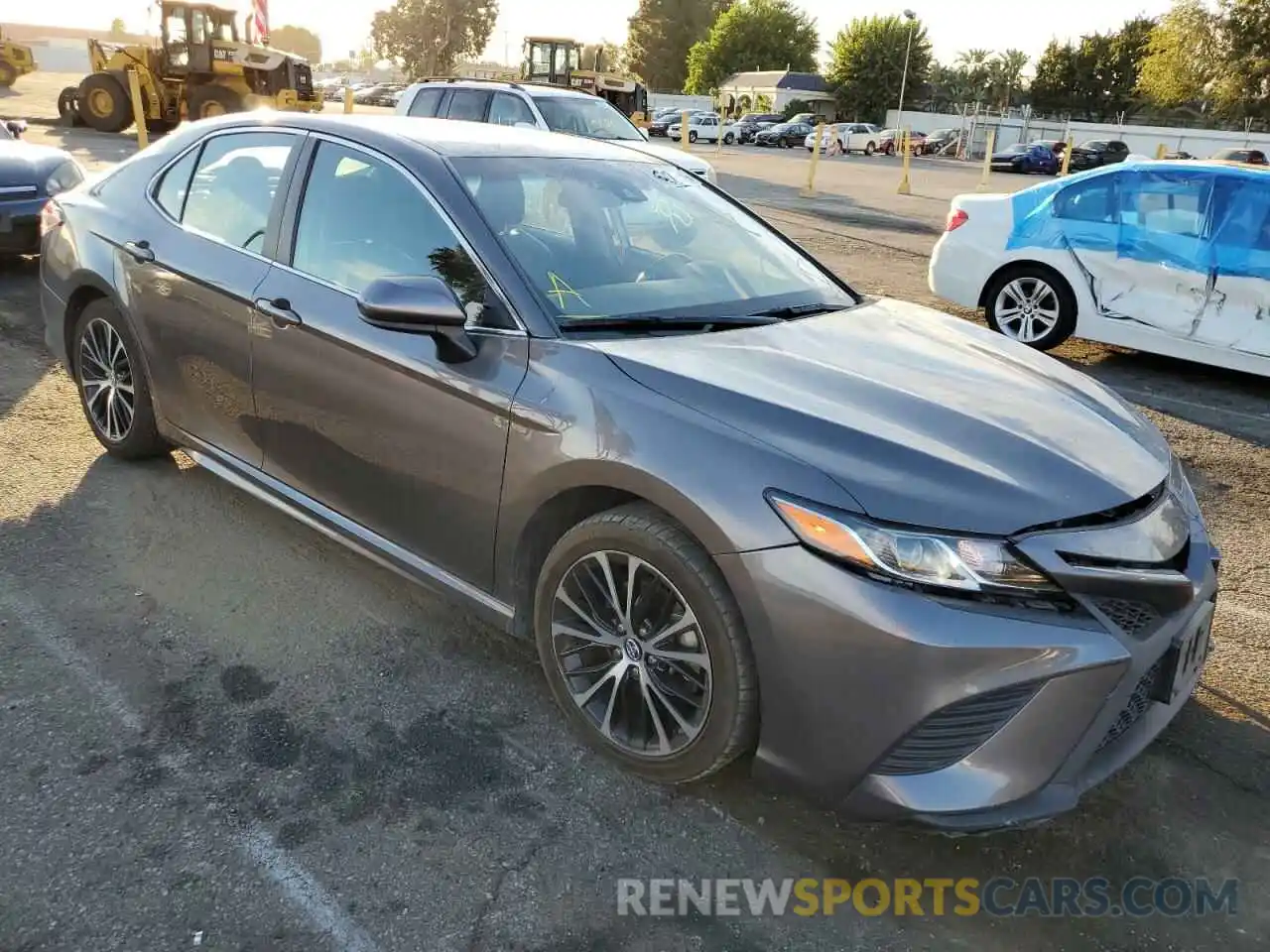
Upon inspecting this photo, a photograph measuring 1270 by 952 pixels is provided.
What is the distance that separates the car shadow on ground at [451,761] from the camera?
244cm

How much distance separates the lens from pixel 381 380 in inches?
117

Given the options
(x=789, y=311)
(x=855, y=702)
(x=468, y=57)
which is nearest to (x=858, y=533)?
(x=855, y=702)

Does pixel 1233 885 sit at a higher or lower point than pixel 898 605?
lower

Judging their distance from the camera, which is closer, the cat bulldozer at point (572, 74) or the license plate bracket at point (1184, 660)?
the license plate bracket at point (1184, 660)

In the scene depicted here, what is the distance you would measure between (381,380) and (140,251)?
163 centimetres

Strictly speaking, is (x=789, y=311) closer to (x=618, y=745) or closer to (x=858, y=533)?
(x=858, y=533)

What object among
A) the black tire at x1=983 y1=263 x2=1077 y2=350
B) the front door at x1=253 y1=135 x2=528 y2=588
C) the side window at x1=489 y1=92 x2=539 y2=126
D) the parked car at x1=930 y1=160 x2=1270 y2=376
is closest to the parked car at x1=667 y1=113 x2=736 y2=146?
the side window at x1=489 y1=92 x2=539 y2=126

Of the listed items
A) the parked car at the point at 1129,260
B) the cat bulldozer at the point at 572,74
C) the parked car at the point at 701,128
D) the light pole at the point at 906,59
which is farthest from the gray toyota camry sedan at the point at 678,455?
the light pole at the point at 906,59

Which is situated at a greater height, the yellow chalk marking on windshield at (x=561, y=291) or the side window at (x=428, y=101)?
the side window at (x=428, y=101)

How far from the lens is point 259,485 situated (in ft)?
11.8

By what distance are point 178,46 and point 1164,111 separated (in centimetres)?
6051

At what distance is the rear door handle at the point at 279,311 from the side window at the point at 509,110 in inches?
369

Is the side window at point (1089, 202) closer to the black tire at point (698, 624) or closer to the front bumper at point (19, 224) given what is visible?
the black tire at point (698, 624)

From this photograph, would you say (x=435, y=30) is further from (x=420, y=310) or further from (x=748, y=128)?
(x=420, y=310)
